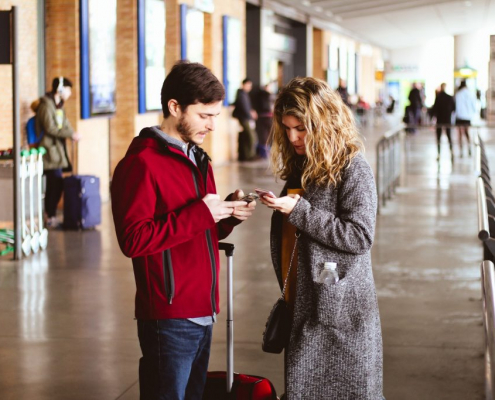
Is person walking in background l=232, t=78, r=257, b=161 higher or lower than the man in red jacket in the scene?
higher

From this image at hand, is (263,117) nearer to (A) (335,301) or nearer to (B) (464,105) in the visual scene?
(B) (464,105)

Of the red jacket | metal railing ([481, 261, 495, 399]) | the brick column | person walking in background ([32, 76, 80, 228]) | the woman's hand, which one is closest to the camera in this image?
metal railing ([481, 261, 495, 399])

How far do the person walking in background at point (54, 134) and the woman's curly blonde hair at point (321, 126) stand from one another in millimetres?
7236

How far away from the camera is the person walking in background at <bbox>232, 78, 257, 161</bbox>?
18.7 m

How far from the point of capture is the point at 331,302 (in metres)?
2.93

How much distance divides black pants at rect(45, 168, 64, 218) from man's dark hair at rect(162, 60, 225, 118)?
296 inches

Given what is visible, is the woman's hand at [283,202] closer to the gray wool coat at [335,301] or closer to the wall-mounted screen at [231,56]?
the gray wool coat at [335,301]

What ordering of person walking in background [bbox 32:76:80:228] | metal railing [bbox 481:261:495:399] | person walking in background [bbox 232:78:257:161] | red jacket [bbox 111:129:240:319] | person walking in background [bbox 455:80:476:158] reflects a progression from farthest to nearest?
person walking in background [bbox 455:80:476:158], person walking in background [bbox 232:78:257:161], person walking in background [bbox 32:76:80:228], red jacket [bbox 111:129:240:319], metal railing [bbox 481:261:495:399]

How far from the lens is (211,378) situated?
3508mm

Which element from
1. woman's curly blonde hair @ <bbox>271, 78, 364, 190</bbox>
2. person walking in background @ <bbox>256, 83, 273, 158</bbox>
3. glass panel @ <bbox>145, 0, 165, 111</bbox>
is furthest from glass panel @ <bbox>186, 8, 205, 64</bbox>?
woman's curly blonde hair @ <bbox>271, 78, 364, 190</bbox>

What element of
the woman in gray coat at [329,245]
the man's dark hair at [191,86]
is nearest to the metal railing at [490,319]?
the woman in gray coat at [329,245]

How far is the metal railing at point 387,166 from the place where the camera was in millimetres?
12116

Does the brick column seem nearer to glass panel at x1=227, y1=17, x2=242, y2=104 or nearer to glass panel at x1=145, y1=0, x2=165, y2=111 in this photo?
glass panel at x1=145, y1=0, x2=165, y2=111

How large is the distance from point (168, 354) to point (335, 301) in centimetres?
60
